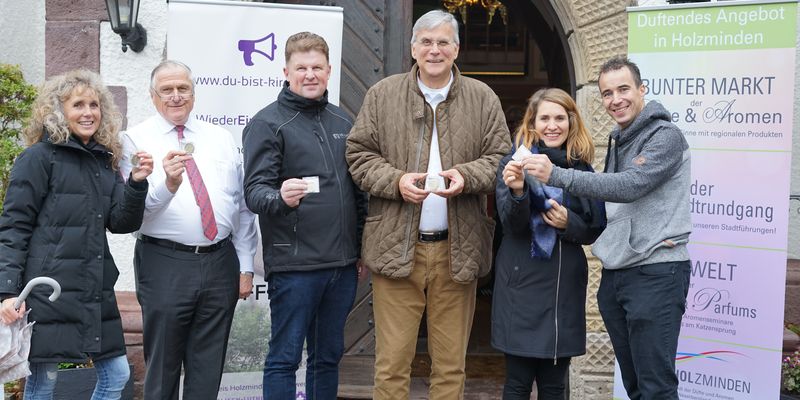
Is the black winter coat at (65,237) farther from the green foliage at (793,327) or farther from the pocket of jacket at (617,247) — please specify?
the green foliage at (793,327)

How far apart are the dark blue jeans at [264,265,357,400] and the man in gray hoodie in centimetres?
98

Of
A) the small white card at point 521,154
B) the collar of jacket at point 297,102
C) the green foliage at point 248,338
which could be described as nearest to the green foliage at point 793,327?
the small white card at point 521,154

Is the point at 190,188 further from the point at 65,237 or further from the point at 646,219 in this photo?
the point at 646,219

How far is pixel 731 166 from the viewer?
426 cm

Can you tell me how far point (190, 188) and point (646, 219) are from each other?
1.79 meters

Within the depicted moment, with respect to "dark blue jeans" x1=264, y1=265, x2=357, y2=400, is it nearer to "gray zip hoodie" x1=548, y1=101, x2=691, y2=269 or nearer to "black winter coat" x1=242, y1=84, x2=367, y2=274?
"black winter coat" x1=242, y1=84, x2=367, y2=274

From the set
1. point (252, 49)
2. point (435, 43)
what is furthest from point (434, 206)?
point (252, 49)

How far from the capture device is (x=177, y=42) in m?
4.36

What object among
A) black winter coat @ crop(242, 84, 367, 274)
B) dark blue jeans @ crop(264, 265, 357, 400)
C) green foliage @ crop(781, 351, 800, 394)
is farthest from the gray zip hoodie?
green foliage @ crop(781, 351, 800, 394)

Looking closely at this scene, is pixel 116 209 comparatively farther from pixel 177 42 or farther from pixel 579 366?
pixel 579 366

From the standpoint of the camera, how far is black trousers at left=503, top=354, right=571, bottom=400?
11.9 ft

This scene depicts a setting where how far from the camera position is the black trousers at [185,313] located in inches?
138

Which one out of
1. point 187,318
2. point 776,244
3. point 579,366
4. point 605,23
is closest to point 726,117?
point 776,244

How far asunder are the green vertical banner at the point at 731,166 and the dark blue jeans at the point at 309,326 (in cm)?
152
